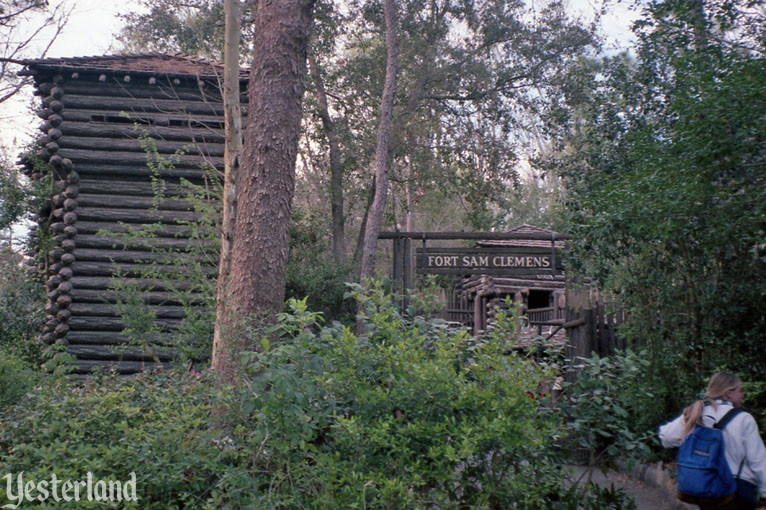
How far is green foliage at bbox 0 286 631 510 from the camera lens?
3.80 m

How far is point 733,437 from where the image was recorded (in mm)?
4820

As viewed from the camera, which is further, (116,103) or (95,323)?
(116,103)

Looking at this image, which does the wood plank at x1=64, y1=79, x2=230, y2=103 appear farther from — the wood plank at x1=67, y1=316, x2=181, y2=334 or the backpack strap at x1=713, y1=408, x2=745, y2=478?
the backpack strap at x1=713, y1=408, x2=745, y2=478

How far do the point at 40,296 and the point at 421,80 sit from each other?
13282mm

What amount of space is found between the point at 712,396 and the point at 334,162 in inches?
769

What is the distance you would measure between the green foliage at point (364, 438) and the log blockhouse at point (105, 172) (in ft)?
30.8

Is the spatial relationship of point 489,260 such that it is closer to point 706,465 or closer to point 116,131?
point 116,131

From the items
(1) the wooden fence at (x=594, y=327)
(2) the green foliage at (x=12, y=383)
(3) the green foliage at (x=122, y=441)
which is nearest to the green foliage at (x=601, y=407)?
(3) the green foliage at (x=122, y=441)

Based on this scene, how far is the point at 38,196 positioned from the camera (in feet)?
57.8

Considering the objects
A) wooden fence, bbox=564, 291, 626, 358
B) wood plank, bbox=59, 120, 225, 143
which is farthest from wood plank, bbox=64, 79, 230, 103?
wooden fence, bbox=564, 291, 626, 358

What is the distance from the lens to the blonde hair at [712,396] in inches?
196

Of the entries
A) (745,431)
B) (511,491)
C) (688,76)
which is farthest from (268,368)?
(688,76)

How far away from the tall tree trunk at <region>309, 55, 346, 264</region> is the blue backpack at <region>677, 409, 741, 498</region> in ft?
59.4

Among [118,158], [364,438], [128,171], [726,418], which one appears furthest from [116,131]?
[726,418]
